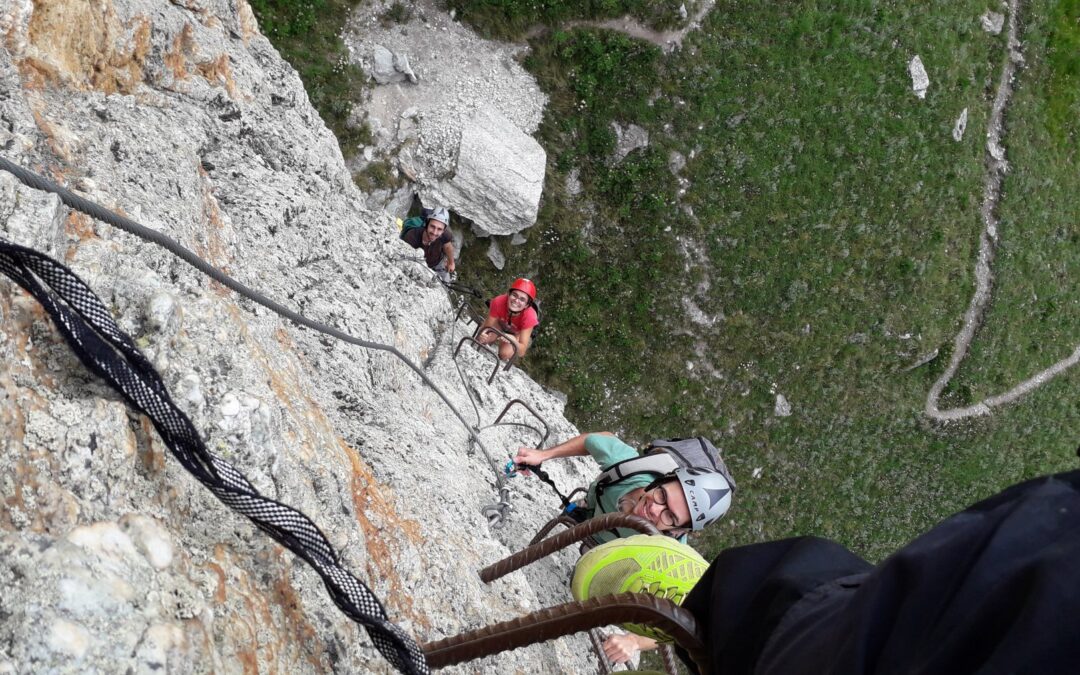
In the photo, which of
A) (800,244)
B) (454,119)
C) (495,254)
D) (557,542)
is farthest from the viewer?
(800,244)

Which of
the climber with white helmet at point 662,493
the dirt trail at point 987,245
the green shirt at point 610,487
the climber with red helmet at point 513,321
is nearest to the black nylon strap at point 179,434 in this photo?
the green shirt at point 610,487

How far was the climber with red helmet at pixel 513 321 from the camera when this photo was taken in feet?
36.3

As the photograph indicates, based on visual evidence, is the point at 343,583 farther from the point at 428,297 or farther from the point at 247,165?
the point at 428,297

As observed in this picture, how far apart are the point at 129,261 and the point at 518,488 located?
A: 16.5 ft

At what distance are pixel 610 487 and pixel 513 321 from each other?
5625 millimetres

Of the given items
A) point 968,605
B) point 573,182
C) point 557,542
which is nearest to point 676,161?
point 573,182

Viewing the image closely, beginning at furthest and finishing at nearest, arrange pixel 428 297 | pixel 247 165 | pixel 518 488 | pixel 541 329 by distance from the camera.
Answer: pixel 541 329, pixel 428 297, pixel 518 488, pixel 247 165

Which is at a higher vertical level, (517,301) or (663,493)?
(663,493)

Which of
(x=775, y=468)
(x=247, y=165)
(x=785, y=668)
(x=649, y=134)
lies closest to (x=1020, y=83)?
(x=649, y=134)

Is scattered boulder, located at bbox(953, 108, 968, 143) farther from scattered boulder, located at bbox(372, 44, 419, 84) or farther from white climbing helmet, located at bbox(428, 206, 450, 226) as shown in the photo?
white climbing helmet, located at bbox(428, 206, 450, 226)

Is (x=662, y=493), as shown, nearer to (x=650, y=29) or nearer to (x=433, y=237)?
(x=433, y=237)

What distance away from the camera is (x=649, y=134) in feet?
54.5

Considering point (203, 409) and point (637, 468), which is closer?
point (203, 409)

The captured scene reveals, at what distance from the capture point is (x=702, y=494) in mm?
5539
